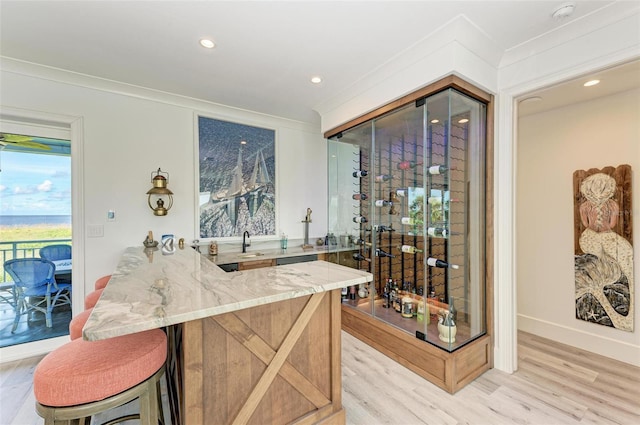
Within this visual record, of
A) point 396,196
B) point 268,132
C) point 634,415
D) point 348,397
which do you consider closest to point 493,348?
point 634,415

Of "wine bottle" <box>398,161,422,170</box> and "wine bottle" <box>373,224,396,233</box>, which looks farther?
"wine bottle" <box>373,224,396,233</box>

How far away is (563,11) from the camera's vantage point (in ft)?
5.41

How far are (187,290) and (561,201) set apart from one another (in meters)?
3.58

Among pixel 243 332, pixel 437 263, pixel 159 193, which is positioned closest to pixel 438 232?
pixel 437 263

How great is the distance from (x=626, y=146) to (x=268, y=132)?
3765 mm

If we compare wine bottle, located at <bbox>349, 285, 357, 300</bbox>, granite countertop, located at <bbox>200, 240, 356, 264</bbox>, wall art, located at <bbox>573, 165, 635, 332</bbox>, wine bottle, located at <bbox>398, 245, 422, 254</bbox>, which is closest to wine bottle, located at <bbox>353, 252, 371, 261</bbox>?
granite countertop, located at <bbox>200, 240, 356, 264</bbox>

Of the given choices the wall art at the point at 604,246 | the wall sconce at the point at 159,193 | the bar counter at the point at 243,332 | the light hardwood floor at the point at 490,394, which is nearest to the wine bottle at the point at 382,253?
the light hardwood floor at the point at 490,394

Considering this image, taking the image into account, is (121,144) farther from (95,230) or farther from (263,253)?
(263,253)

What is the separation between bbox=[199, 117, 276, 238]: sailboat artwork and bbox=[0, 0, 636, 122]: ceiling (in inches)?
31.2

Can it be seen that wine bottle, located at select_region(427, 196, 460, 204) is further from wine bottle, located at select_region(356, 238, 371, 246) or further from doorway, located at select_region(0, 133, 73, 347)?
doorway, located at select_region(0, 133, 73, 347)

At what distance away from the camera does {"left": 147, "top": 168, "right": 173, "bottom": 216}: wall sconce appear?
2.80 metres

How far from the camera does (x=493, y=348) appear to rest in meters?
2.27

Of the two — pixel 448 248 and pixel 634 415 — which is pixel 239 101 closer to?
pixel 448 248

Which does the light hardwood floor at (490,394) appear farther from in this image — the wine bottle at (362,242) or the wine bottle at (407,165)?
the wine bottle at (407,165)
